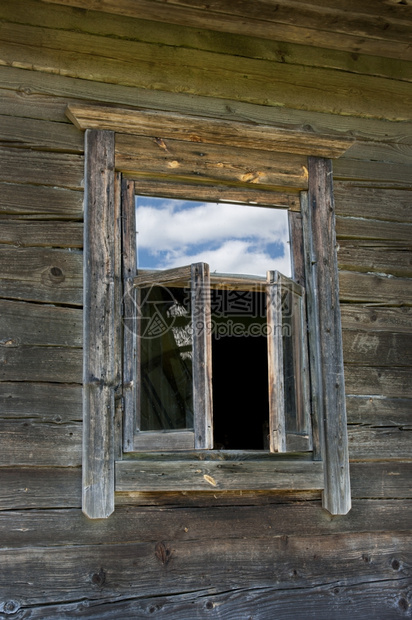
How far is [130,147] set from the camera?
3029 mm

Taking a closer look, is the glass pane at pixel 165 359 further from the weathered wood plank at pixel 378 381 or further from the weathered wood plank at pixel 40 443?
the weathered wood plank at pixel 378 381

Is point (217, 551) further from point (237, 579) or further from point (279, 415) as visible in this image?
point (279, 415)

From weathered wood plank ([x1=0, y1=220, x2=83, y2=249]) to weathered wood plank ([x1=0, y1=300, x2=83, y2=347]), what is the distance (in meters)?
0.26

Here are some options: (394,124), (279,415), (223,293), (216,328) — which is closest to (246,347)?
(216,328)

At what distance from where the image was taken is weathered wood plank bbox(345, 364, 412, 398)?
3129 mm

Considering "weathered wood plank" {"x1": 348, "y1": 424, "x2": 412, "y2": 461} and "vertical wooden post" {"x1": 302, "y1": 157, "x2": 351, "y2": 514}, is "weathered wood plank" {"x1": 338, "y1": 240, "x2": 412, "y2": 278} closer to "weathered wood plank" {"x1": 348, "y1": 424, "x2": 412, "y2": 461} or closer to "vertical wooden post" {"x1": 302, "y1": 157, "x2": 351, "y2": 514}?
"vertical wooden post" {"x1": 302, "y1": 157, "x2": 351, "y2": 514}

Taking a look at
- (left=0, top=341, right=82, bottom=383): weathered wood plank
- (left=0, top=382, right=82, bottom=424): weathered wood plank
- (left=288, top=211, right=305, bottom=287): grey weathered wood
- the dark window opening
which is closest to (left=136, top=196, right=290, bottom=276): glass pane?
(left=288, top=211, right=305, bottom=287): grey weathered wood

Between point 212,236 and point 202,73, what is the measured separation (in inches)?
30.9

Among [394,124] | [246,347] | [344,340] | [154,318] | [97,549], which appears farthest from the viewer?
[246,347]

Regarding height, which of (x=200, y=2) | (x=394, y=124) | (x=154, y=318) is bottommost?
(x=154, y=318)

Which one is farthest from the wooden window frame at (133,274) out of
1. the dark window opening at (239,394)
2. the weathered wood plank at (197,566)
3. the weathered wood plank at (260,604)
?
the dark window opening at (239,394)

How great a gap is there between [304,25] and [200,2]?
54 centimetres

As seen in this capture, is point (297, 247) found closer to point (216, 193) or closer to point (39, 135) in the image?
point (216, 193)

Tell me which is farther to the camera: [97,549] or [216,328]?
[216,328]
